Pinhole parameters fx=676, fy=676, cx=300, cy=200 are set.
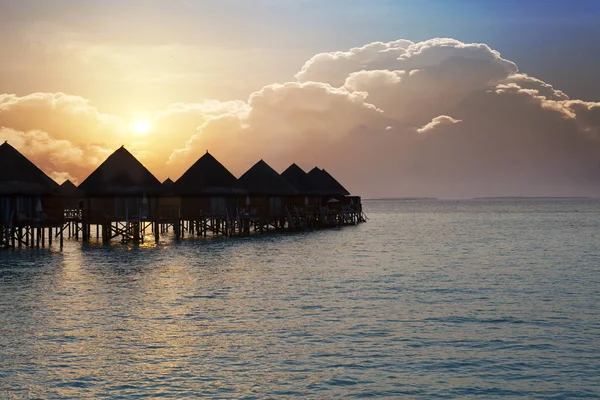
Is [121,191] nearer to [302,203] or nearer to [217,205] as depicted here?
[217,205]

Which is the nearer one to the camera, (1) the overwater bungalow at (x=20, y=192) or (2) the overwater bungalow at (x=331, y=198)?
(1) the overwater bungalow at (x=20, y=192)

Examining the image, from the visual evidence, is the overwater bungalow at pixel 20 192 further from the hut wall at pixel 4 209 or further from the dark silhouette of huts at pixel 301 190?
the dark silhouette of huts at pixel 301 190

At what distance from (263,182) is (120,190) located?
1646cm

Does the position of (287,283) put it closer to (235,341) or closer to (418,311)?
(418,311)

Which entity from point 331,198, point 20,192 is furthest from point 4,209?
point 331,198

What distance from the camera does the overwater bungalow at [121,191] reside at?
145 ft

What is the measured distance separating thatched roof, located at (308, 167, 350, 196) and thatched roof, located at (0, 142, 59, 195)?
34363mm

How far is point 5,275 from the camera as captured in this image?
1105 inches

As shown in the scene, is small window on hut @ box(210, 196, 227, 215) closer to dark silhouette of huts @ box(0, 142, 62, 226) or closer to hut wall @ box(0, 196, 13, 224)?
dark silhouette of huts @ box(0, 142, 62, 226)

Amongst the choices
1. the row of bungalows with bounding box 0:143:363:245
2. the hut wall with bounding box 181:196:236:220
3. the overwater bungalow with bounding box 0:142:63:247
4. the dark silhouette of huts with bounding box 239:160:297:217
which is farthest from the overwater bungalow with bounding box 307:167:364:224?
the overwater bungalow with bounding box 0:142:63:247

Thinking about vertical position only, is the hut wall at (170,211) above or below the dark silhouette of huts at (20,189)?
below

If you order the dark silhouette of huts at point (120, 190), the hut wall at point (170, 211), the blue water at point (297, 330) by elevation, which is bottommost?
the blue water at point (297, 330)

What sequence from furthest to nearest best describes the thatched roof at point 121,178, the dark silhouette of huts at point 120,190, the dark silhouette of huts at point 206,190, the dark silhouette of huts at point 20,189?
1. the dark silhouette of huts at point 206,190
2. the dark silhouette of huts at point 120,190
3. the thatched roof at point 121,178
4. the dark silhouette of huts at point 20,189

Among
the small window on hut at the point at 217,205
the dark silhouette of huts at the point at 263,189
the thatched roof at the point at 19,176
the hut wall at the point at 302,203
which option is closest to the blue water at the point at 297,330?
the thatched roof at the point at 19,176
